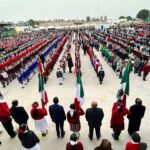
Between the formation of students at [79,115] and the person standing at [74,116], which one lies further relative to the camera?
the person standing at [74,116]

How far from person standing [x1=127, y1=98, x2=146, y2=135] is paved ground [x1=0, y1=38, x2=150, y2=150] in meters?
0.46

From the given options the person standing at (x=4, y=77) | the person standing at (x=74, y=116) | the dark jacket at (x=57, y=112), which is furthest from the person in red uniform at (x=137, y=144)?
the person standing at (x=4, y=77)

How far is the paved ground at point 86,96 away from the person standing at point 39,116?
41 cm

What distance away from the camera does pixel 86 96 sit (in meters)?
11.8

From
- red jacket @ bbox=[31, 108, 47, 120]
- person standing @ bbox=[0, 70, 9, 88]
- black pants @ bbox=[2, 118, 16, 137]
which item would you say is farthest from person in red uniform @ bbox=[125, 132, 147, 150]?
person standing @ bbox=[0, 70, 9, 88]

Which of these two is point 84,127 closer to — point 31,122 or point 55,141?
point 55,141

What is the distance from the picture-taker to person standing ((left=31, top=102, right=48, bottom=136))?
6.93 m

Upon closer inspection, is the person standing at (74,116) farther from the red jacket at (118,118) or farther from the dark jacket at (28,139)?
the dark jacket at (28,139)

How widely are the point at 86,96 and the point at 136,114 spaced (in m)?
5.10

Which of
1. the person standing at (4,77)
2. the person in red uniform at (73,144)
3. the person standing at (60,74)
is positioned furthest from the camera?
the person standing at (4,77)

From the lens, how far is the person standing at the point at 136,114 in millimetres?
6712

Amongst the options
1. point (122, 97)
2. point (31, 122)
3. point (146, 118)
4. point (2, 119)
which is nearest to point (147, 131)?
point (146, 118)

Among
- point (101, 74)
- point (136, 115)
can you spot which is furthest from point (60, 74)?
point (136, 115)

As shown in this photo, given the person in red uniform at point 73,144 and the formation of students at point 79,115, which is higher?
the person in red uniform at point 73,144
